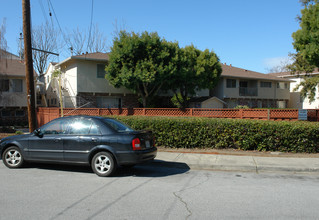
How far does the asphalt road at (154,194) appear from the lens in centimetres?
455

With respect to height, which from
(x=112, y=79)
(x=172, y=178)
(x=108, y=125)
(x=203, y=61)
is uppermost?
(x=203, y=61)

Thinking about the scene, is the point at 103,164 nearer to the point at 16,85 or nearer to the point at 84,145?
the point at 84,145

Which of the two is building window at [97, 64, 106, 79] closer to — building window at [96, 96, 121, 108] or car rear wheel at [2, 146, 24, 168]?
building window at [96, 96, 121, 108]

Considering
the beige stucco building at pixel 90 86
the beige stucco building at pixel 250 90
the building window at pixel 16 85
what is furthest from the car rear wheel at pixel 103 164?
the beige stucco building at pixel 250 90

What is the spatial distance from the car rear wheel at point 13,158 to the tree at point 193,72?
1382 cm

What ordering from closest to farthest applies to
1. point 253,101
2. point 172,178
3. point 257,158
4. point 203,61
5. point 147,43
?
point 172,178, point 257,158, point 147,43, point 203,61, point 253,101

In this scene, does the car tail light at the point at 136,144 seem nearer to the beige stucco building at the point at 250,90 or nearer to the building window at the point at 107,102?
the building window at the point at 107,102

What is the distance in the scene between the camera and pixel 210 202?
16.9 feet

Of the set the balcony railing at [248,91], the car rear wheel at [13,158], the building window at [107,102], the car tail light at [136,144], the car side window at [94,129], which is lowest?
the car rear wheel at [13,158]

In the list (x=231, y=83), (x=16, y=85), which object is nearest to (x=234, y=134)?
(x=16, y=85)

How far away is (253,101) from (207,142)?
23.8 metres

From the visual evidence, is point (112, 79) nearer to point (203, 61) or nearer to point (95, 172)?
point (203, 61)

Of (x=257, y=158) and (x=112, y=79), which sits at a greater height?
(x=112, y=79)

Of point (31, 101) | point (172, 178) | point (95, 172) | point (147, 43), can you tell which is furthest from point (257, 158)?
point (147, 43)
